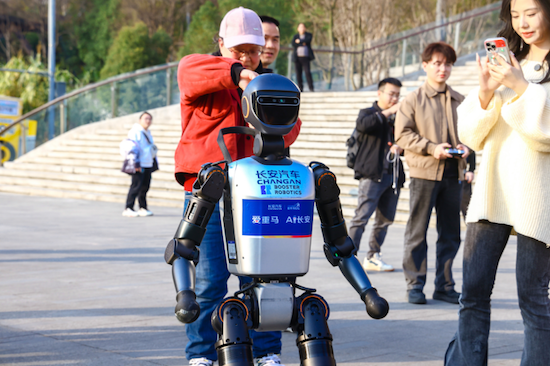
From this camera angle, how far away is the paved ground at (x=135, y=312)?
13.6ft

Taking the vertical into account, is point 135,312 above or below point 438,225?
below

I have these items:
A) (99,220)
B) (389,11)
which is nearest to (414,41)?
(389,11)

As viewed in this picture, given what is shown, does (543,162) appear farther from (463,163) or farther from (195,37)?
(195,37)

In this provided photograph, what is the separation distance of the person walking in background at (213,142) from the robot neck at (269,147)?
0.33m

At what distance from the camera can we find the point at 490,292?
10.5ft

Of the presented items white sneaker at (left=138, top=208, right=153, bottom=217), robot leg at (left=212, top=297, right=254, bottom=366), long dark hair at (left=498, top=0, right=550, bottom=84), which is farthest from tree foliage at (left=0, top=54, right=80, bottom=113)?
robot leg at (left=212, top=297, right=254, bottom=366)

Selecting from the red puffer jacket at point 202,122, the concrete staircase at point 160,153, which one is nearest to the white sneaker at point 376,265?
the red puffer jacket at point 202,122

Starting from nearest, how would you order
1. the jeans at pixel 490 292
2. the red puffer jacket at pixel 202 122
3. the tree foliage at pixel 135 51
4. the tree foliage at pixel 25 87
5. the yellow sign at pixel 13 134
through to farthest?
the jeans at pixel 490 292 < the red puffer jacket at pixel 202 122 < the yellow sign at pixel 13 134 < the tree foliage at pixel 25 87 < the tree foliage at pixel 135 51

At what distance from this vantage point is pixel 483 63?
302 cm

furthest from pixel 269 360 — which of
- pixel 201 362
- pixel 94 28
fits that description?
pixel 94 28

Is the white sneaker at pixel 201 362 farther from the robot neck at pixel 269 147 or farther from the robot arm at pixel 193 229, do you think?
the robot neck at pixel 269 147

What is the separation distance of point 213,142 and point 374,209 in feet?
13.6

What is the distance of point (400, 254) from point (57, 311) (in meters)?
4.53

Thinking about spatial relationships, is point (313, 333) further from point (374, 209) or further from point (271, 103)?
point (374, 209)
